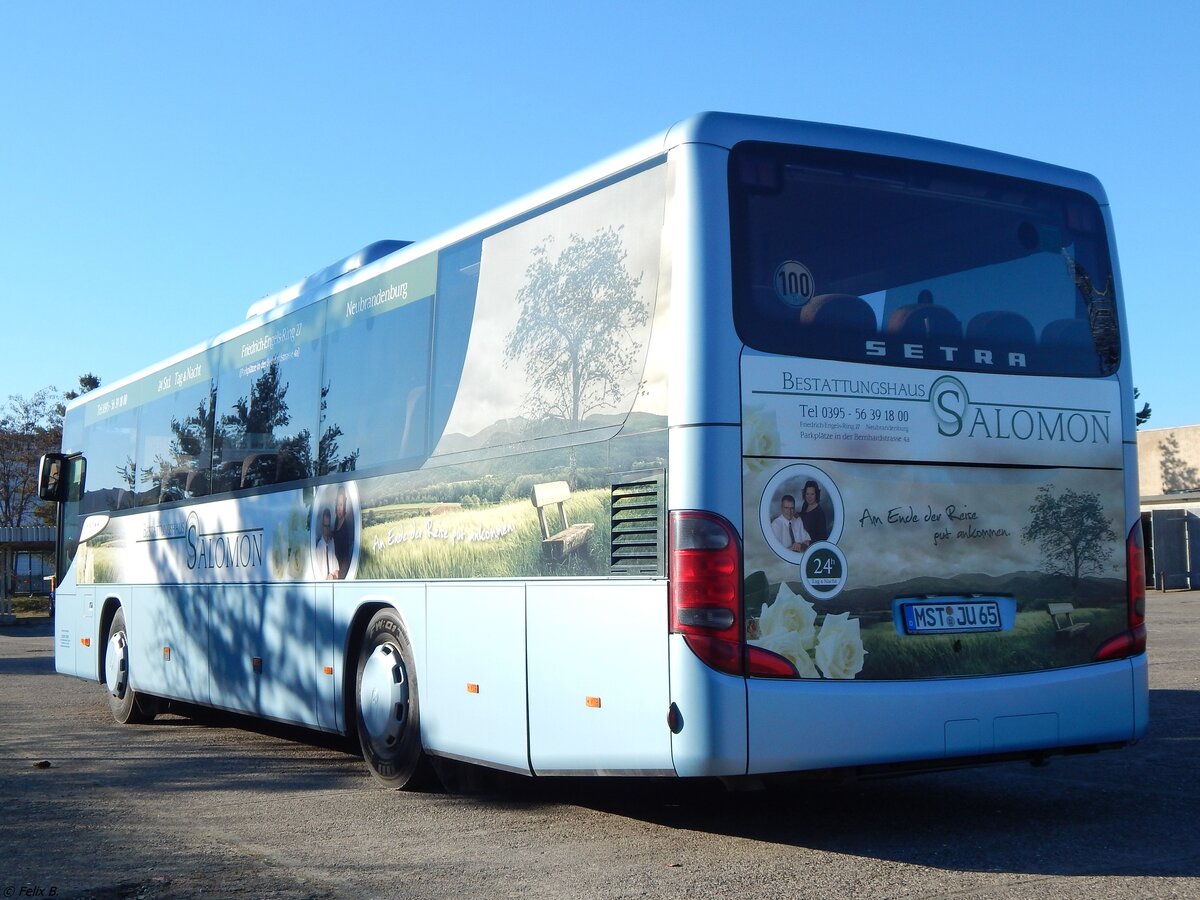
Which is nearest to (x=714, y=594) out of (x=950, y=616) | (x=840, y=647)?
(x=840, y=647)

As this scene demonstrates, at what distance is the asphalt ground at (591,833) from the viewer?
6.21 metres

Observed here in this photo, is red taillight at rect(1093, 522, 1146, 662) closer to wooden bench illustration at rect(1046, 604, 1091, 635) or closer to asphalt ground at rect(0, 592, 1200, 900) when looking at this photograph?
wooden bench illustration at rect(1046, 604, 1091, 635)

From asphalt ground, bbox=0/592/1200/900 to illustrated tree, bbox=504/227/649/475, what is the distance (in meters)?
2.06

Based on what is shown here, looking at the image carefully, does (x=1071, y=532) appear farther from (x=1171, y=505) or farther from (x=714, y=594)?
(x=1171, y=505)

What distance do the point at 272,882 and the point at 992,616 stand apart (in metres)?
3.60

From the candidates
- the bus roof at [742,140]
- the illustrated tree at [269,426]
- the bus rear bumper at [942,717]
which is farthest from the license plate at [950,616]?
the illustrated tree at [269,426]

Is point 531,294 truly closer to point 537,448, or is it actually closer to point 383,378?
point 537,448

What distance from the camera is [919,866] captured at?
6441 millimetres

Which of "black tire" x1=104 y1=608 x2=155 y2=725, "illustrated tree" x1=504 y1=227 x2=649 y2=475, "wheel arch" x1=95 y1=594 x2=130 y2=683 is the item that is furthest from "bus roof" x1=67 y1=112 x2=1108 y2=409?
"wheel arch" x1=95 y1=594 x2=130 y2=683

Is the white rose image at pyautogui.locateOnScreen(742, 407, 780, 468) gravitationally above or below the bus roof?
below

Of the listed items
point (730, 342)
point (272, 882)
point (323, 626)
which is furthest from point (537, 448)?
point (323, 626)

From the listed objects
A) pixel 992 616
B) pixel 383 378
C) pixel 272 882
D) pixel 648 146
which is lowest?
pixel 272 882

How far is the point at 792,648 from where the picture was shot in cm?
644

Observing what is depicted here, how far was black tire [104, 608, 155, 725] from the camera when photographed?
14.2m
